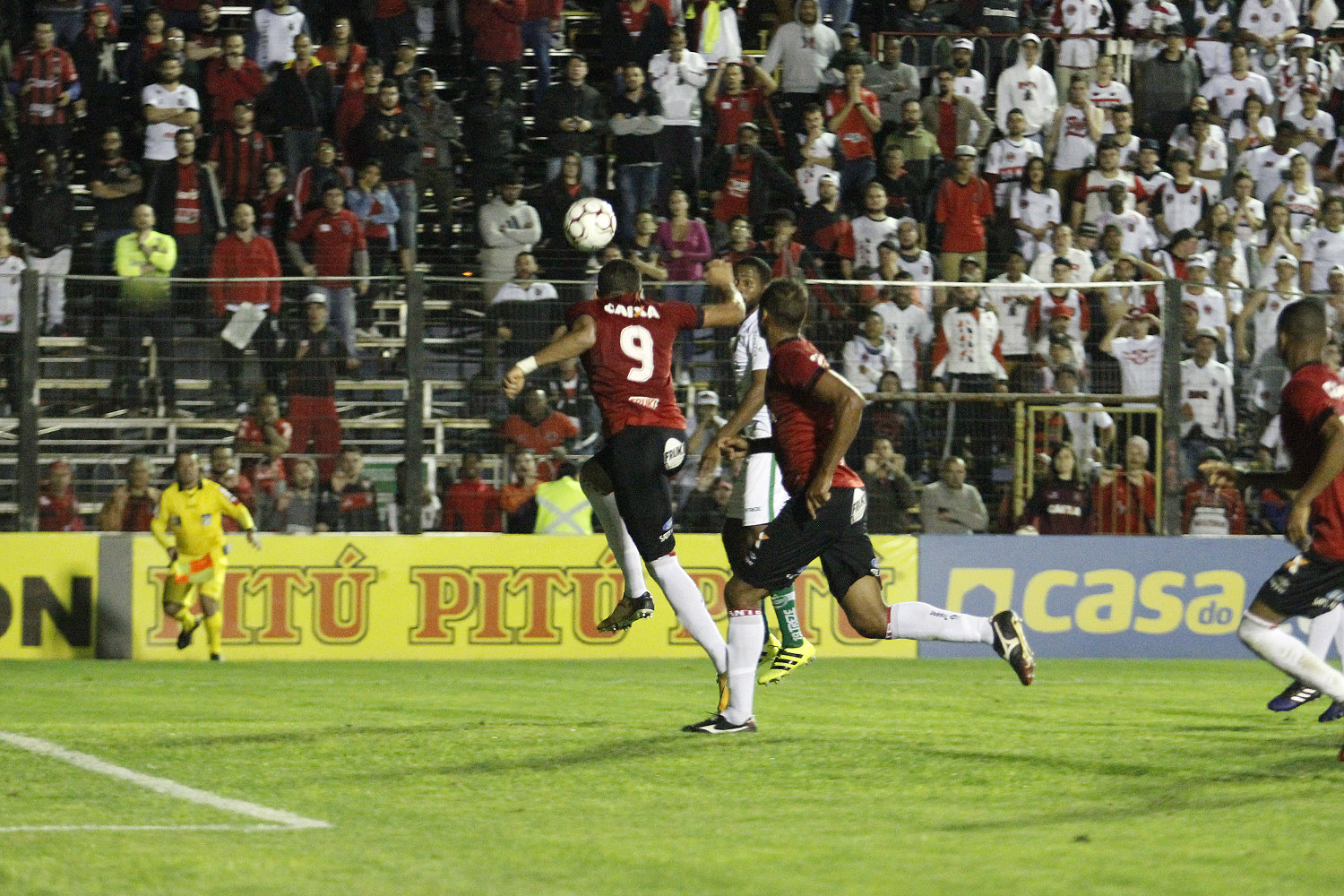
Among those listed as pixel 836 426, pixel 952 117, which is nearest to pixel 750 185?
pixel 952 117

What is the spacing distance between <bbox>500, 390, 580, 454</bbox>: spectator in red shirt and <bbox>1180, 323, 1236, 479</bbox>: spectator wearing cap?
5.15 meters

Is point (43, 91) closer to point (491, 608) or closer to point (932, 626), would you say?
point (491, 608)

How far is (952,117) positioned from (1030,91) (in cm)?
107

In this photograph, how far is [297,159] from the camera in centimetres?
1773

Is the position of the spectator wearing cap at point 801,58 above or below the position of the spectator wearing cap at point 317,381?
above

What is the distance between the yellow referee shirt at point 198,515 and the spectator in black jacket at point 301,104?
439 centimetres

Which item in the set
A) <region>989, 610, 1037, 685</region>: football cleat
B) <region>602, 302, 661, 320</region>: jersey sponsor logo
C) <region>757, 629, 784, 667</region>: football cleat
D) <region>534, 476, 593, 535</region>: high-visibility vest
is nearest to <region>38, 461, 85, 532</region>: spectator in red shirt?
<region>534, 476, 593, 535</region>: high-visibility vest

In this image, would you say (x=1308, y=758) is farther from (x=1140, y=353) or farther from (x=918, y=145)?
(x=918, y=145)

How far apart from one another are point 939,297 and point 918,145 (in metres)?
4.32

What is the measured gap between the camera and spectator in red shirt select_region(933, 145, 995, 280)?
17.7 meters

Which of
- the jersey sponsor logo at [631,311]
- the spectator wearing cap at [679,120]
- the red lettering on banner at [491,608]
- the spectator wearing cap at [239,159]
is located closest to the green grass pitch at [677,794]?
the jersey sponsor logo at [631,311]

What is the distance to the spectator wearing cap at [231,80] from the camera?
17938 millimetres

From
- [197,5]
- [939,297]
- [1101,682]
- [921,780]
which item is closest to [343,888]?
[921,780]

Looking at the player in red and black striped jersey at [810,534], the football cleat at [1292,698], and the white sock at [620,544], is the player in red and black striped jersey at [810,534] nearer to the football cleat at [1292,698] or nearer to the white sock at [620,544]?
the white sock at [620,544]
